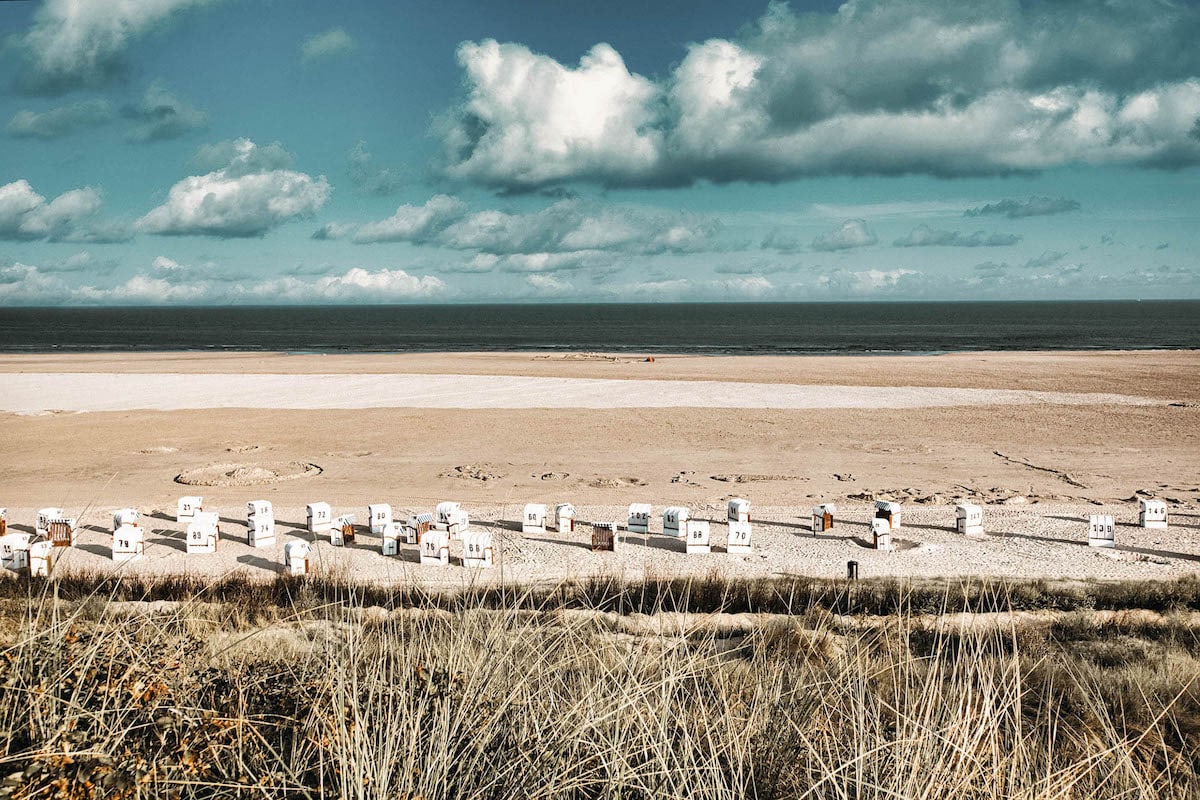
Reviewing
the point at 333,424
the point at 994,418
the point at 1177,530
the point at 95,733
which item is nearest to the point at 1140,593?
the point at 1177,530

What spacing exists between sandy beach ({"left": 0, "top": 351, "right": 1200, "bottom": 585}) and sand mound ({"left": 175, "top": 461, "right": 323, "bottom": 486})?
8 cm

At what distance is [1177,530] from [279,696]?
14312 millimetres

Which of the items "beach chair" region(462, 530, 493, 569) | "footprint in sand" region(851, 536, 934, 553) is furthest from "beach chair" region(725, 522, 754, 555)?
"beach chair" region(462, 530, 493, 569)

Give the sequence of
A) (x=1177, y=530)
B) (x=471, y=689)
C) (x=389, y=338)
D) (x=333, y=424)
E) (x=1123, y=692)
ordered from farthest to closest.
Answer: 1. (x=389, y=338)
2. (x=333, y=424)
3. (x=1177, y=530)
4. (x=1123, y=692)
5. (x=471, y=689)

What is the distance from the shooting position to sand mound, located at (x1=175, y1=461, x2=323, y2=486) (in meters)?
18.0

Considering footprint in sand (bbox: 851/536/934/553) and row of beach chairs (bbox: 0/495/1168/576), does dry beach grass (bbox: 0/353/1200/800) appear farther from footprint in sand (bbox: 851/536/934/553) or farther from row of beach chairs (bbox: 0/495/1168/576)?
row of beach chairs (bbox: 0/495/1168/576)

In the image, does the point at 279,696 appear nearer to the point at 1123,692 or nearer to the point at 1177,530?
the point at 1123,692

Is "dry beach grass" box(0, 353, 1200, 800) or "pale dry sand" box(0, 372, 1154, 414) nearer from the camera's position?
"dry beach grass" box(0, 353, 1200, 800)

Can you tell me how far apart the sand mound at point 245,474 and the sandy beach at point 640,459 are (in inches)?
3.2

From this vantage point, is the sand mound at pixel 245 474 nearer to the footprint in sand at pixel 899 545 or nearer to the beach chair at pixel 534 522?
the beach chair at pixel 534 522

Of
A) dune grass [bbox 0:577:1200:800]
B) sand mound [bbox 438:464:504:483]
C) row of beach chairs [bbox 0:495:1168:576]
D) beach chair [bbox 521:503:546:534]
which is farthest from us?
sand mound [bbox 438:464:504:483]

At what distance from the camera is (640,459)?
20406 millimetres

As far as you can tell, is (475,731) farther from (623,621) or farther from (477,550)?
(477,550)

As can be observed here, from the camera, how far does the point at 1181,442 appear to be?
2228 centimetres
